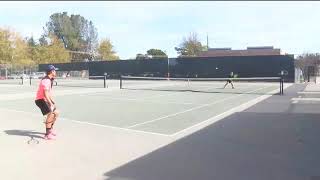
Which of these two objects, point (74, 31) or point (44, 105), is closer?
point (44, 105)

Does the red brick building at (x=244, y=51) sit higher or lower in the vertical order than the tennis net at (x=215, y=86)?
higher

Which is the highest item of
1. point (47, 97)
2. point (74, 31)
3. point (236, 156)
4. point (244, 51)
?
point (74, 31)

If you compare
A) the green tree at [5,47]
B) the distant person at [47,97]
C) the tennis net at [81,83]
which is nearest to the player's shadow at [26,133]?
the distant person at [47,97]

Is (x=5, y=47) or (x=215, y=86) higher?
(x=5, y=47)

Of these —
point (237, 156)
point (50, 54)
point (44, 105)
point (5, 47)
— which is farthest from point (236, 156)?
point (50, 54)

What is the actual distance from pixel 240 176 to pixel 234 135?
13.1 ft

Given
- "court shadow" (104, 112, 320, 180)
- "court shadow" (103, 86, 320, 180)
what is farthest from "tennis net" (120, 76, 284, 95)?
"court shadow" (104, 112, 320, 180)

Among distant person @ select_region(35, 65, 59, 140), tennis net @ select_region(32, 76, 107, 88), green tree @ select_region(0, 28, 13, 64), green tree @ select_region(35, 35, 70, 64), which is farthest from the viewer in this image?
green tree @ select_region(35, 35, 70, 64)

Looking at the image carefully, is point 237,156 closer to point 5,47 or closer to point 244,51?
point 5,47

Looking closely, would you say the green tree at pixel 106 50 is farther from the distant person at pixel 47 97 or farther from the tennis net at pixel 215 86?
the distant person at pixel 47 97

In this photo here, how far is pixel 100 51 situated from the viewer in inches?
3910

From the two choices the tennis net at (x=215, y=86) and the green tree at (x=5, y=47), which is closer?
the tennis net at (x=215, y=86)

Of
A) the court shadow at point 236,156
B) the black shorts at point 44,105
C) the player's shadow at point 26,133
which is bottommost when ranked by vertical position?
the court shadow at point 236,156

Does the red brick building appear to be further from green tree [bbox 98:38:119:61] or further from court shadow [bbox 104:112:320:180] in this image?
court shadow [bbox 104:112:320:180]
